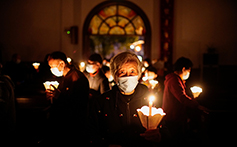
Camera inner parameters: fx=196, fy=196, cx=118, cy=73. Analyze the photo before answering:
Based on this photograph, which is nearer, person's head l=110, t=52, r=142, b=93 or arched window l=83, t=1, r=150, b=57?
person's head l=110, t=52, r=142, b=93

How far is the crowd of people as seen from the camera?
1792 mm

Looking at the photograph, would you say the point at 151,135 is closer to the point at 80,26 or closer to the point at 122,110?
the point at 122,110

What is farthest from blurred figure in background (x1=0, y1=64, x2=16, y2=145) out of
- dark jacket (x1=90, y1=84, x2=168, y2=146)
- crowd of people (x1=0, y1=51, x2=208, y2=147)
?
dark jacket (x1=90, y1=84, x2=168, y2=146)

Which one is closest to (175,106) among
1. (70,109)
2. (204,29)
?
(70,109)

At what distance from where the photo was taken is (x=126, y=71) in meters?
1.92

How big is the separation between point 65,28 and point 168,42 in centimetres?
577

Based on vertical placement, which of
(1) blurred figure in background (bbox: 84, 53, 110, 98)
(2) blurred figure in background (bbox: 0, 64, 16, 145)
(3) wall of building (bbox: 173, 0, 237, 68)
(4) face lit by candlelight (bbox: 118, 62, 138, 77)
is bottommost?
(2) blurred figure in background (bbox: 0, 64, 16, 145)

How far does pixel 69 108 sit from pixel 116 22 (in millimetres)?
8853

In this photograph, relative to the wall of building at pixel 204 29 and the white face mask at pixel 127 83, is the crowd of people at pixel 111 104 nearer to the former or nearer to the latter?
the white face mask at pixel 127 83

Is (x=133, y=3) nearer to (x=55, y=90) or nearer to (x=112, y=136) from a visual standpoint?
(x=55, y=90)

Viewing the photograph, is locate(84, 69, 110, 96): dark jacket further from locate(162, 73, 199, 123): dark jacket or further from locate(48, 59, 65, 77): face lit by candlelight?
locate(162, 73, 199, 123): dark jacket

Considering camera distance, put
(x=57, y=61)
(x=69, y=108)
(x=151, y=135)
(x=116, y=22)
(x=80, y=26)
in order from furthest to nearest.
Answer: (x=116, y=22)
(x=80, y=26)
(x=57, y=61)
(x=69, y=108)
(x=151, y=135)

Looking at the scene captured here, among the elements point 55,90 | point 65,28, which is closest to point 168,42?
point 65,28

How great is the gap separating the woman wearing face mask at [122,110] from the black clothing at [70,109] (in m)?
1.04
